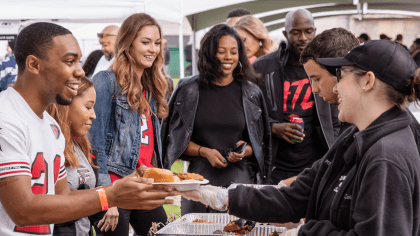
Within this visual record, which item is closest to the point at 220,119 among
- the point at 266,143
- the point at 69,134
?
the point at 266,143

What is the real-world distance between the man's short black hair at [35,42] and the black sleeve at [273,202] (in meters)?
1.20

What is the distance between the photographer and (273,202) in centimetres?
243

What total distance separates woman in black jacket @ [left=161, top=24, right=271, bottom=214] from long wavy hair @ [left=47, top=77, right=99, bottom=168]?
0.96 meters

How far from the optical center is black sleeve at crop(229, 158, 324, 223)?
239 centimetres

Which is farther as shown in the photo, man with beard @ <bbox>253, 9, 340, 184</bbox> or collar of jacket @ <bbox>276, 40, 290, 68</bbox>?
collar of jacket @ <bbox>276, 40, 290, 68</bbox>

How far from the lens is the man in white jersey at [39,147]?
1.73m

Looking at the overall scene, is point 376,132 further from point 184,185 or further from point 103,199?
point 103,199

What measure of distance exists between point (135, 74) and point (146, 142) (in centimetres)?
53

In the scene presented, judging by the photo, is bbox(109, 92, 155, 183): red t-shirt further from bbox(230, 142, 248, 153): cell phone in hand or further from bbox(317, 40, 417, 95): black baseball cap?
bbox(317, 40, 417, 95): black baseball cap

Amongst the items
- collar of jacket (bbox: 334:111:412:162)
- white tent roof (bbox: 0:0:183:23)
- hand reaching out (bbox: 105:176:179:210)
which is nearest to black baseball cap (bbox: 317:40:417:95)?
collar of jacket (bbox: 334:111:412:162)

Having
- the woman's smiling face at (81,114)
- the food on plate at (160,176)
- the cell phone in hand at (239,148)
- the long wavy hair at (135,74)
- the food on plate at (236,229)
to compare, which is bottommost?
the food on plate at (236,229)

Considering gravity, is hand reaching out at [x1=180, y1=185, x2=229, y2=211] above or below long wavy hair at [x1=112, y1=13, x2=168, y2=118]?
below

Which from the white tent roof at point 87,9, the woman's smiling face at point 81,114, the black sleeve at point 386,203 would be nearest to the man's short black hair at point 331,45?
the black sleeve at point 386,203

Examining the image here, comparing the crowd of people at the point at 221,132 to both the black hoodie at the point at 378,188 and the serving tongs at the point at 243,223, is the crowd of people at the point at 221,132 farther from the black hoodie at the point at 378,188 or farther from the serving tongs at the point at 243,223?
the serving tongs at the point at 243,223
